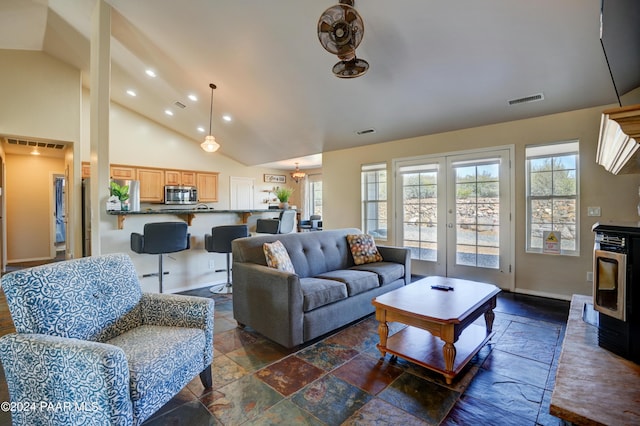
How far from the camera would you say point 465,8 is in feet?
8.61

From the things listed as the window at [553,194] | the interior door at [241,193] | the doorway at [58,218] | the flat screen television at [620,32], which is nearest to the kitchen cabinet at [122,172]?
the doorway at [58,218]

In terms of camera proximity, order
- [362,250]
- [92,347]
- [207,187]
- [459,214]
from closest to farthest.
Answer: [92,347]
[362,250]
[459,214]
[207,187]

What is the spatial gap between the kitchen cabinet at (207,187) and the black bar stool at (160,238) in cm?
455

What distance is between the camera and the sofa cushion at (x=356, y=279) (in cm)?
293

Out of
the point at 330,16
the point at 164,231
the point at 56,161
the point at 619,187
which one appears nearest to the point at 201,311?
the point at 164,231

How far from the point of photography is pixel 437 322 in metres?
1.94

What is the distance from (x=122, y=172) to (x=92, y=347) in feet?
21.5

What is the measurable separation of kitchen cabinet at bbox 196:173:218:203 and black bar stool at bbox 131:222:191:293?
14.9ft

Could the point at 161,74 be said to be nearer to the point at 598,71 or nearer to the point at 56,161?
the point at 56,161

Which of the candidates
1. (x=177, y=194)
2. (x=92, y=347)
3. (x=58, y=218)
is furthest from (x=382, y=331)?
(x=58, y=218)

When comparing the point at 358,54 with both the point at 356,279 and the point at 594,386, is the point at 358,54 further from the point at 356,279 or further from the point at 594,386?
the point at 594,386

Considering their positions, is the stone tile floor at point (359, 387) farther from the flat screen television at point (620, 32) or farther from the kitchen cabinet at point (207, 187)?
the kitchen cabinet at point (207, 187)

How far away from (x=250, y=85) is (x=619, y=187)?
16.4 ft

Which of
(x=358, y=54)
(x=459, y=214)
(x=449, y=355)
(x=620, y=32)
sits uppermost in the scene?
(x=358, y=54)
